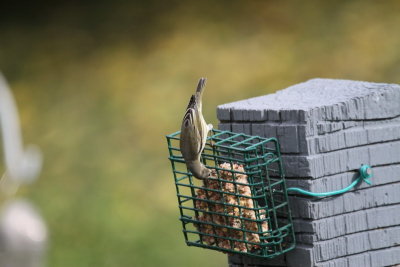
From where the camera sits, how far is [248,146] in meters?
2.69

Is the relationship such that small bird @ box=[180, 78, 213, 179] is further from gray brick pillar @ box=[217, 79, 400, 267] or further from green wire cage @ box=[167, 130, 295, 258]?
gray brick pillar @ box=[217, 79, 400, 267]

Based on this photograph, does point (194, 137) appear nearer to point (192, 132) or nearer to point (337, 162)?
point (192, 132)

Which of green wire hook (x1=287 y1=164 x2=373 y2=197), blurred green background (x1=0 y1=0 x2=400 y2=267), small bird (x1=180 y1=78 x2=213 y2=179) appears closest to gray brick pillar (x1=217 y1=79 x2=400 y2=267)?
green wire hook (x1=287 y1=164 x2=373 y2=197)

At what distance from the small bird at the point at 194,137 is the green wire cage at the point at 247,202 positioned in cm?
8

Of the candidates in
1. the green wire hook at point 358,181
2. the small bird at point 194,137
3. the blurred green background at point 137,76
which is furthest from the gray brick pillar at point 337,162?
the blurred green background at point 137,76

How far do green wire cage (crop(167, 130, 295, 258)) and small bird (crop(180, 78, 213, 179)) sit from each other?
82mm

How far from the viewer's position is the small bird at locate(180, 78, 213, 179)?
8.21ft

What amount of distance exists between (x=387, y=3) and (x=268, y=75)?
1.45 metres

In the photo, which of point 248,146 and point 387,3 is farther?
point 387,3

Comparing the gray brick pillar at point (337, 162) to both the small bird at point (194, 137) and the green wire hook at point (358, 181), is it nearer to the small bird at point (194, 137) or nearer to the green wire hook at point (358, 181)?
the green wire hook at point (358, 181)

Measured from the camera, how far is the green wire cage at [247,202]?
2.58 meters

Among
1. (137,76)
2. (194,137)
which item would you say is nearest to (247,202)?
(194,137)

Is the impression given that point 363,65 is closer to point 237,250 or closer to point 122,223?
point 122,223

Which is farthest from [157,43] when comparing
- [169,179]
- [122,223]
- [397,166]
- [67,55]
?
[397,166]
